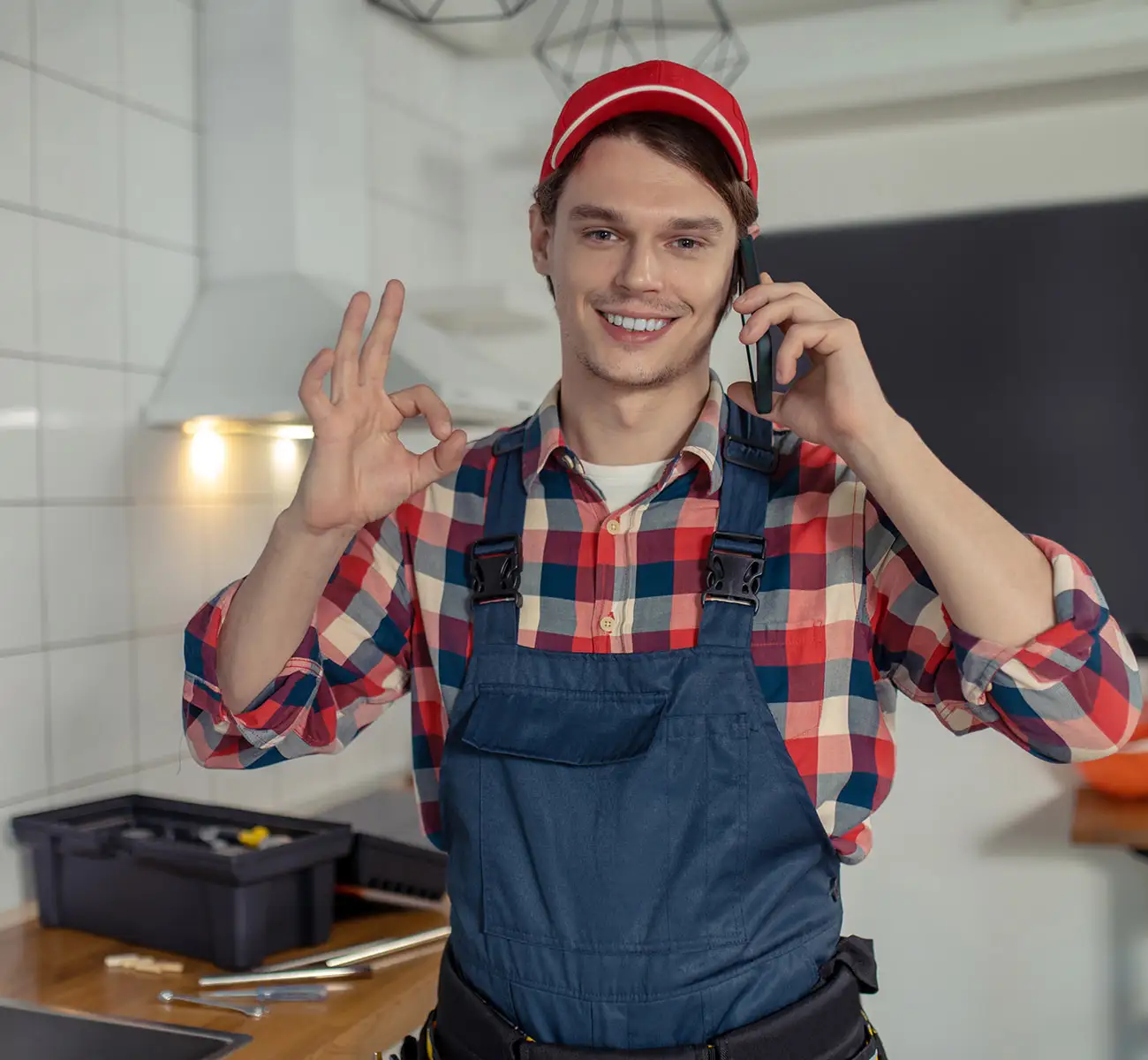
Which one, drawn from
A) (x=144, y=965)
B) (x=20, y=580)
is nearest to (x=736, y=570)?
(x=144, y=965)

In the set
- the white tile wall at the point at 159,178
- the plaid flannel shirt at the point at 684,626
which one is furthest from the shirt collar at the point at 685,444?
the white tile wall at the point at 159,178

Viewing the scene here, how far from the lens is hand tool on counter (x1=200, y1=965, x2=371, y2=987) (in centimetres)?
152

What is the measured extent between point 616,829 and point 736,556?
27cm

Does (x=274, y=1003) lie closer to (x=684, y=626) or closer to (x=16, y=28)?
(x=684, y=626)

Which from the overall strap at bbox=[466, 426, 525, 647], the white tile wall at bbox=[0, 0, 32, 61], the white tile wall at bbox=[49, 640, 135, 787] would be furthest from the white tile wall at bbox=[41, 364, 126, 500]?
the overall strap at bbox=[466, 426, 525, 647]

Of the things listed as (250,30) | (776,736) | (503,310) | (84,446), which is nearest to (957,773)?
(503,310)

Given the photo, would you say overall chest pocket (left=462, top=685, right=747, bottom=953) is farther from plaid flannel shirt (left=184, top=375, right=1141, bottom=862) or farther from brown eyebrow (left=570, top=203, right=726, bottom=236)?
brown eyebrow (left=570, top=203, right=726, bottom=236)

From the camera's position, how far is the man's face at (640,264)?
44.6 inches

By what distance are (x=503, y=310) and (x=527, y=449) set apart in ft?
4.07

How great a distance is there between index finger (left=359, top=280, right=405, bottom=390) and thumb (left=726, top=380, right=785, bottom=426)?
0.31 metres

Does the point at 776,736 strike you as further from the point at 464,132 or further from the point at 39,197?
the point at 464,132

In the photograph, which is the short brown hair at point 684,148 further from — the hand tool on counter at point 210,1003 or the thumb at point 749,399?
the hand tool on counter at point 210,1003

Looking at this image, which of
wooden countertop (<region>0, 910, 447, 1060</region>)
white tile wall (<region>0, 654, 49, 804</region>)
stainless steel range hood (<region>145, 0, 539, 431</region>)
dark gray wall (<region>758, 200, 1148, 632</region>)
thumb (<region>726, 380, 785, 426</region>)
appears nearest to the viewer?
thumb (<region>726, 380, 785, 426</region>)

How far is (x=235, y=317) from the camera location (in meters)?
2.00
